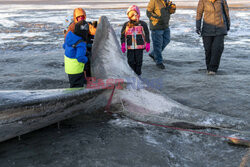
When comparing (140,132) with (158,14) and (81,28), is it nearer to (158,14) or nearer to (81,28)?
(81,28)

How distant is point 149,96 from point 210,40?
10.9 ft

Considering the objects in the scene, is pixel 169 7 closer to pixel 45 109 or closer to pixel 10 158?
pixel 45 109

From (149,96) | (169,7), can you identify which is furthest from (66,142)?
(169,7)

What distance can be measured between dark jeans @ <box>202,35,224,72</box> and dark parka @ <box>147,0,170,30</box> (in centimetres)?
128

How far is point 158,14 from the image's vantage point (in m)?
7.02

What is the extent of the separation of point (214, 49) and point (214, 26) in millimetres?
545

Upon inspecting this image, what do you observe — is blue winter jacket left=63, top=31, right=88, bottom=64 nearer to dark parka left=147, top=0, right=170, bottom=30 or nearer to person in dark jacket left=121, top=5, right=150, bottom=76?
person in dark jacket left=121, top=5, right=150, bottom=76

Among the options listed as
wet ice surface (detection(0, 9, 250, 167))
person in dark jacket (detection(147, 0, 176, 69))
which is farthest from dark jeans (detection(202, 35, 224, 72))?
person in dark jacket (detection(147, 0, 176, 69))

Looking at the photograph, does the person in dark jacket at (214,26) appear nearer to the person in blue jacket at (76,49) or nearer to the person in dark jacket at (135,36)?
the person in dark jacket at (135,36)

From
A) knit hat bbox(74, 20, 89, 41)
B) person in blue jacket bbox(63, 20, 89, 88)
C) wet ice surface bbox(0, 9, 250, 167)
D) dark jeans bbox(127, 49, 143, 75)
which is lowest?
wet ice surface bbox(0, 9, 250, 167)

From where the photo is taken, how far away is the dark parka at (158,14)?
6965mm

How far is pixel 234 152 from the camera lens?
2963 millimetres

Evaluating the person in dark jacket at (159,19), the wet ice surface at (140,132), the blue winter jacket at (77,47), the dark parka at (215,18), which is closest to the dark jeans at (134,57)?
the wet ice surface at (140,132)

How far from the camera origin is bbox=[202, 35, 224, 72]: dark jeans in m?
6.19
